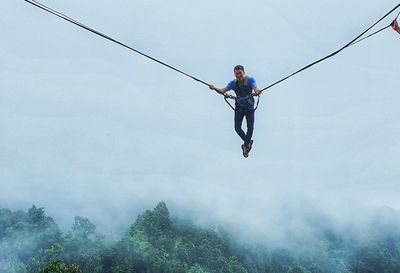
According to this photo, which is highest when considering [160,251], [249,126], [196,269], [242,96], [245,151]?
[242,96]

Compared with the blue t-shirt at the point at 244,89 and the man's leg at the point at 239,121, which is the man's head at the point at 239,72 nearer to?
the blue t-shirt at the point at 244,89

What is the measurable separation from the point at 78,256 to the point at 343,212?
83.1 metres

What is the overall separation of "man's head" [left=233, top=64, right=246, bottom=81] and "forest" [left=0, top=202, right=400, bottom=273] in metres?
39.3

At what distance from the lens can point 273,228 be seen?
104 m

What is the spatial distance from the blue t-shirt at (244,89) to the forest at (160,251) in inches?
1530

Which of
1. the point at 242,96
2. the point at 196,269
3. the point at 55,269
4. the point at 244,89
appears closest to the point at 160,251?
the point at 196,269

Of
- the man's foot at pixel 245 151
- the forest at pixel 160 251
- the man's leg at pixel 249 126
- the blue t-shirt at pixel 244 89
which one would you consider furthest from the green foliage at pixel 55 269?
the forest at pixel 160 251

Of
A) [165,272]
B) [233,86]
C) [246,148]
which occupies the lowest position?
[165,272]

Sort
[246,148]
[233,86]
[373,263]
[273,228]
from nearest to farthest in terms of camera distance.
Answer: [233,86] → [246,148] → [373,263] → [273,228]

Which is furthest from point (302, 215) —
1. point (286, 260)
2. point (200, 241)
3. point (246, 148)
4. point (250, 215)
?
point (246, 148)

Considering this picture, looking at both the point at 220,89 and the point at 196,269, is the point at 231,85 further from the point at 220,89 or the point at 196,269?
the point at 196,269

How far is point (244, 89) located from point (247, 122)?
919 mm

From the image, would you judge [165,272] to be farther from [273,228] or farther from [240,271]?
[273,228]

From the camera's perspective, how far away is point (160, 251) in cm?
6325
